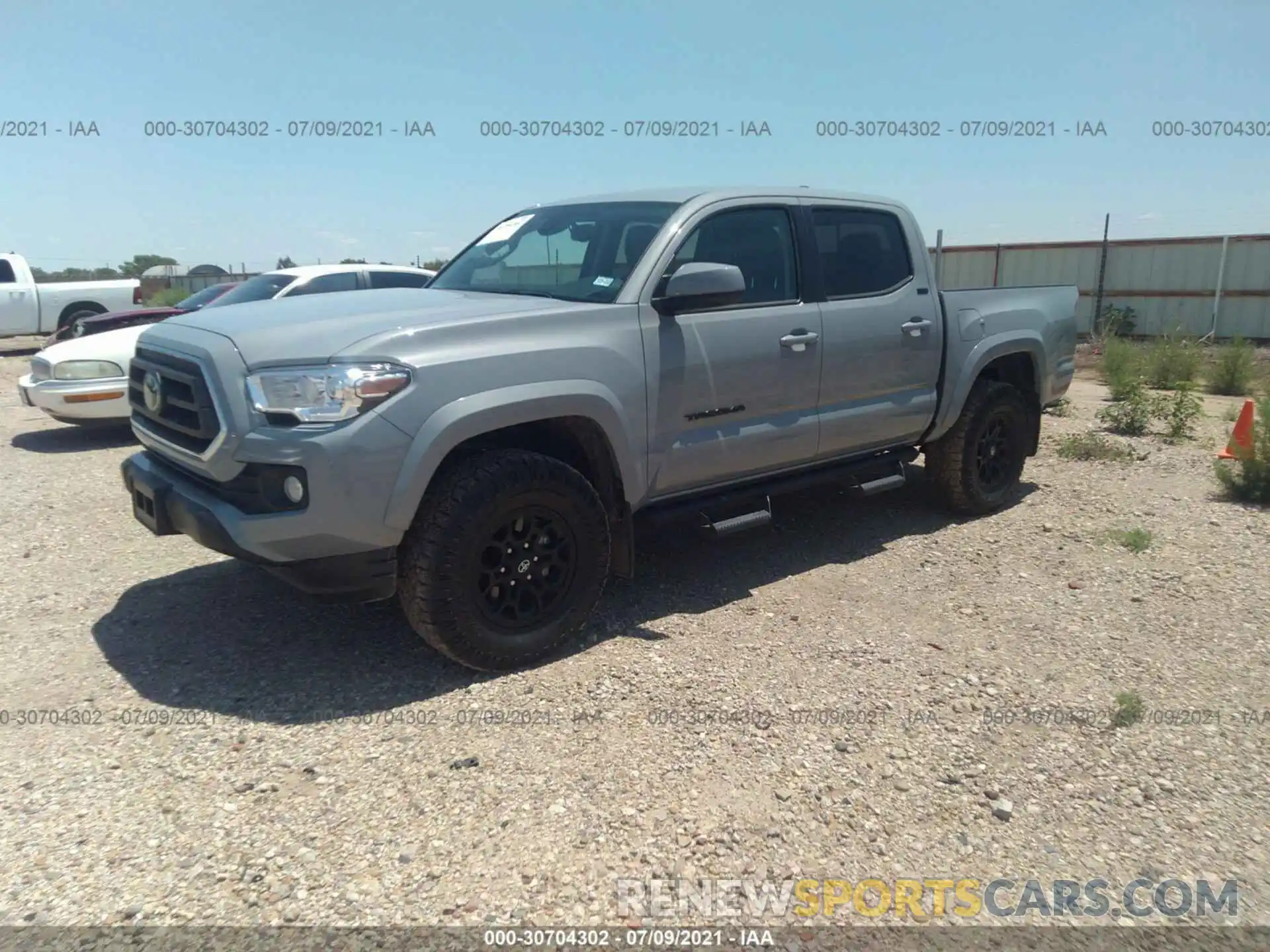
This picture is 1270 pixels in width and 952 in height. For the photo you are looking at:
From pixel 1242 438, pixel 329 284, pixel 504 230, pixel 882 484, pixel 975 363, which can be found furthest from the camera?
pixel 329 284

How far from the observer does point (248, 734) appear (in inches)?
130

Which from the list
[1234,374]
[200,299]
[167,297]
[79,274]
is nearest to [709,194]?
[200,299]

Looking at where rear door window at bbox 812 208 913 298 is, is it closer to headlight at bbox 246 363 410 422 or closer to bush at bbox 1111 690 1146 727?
bush at bbox 1111 690 1146 727

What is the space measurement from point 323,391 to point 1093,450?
6.71 metres

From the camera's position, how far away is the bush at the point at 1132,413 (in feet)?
28.6

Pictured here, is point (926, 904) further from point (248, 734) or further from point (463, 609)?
point (248, 734)

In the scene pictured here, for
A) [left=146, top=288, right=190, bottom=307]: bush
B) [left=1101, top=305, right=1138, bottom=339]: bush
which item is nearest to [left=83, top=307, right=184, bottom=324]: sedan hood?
[left=1101, top=305, right=1138, bottom=339]: bush

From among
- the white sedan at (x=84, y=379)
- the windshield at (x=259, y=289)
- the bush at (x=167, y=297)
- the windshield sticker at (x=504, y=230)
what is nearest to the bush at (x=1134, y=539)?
the windshield sticker at (x=504, y=230)

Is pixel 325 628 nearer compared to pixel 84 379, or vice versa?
pixel 325 628

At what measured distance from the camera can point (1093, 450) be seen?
771 centimetres

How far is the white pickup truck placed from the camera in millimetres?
16609

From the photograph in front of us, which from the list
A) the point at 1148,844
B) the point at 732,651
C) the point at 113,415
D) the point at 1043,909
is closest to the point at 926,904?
the point at 1043,909

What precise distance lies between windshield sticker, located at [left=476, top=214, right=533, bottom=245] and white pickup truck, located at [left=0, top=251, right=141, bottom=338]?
1414 centimetres

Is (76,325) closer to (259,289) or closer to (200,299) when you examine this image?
(200,299)
